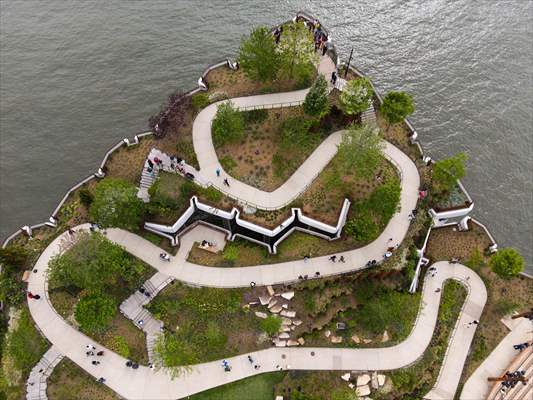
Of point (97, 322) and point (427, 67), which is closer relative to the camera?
point (97, 322)

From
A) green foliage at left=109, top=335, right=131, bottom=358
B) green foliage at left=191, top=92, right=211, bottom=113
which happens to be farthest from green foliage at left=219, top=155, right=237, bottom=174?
green foliage at left=109, top=335, right=131, bottom=358

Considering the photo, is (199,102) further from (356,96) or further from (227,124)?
(356,96)

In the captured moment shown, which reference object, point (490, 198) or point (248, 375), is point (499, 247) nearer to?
point (490, 198)

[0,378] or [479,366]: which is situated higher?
[479,366]

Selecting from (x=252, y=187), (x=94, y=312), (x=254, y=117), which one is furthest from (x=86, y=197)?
(x=254, y=117)

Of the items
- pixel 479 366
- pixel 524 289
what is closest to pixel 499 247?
pixel 524 289

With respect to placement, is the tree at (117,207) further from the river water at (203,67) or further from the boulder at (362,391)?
the boulder at (362,391)

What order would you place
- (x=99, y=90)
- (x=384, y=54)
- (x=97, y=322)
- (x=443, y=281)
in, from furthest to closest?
(x=384, y=54) < (x=99, y=90) < (x=443, y=281) < (x=97, y=322)
